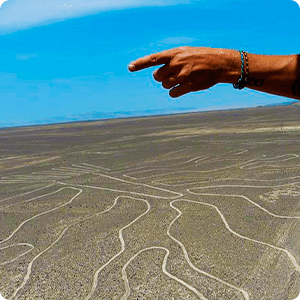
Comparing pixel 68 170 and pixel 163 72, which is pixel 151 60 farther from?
pixel 68 170

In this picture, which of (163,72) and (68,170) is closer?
(163,72)

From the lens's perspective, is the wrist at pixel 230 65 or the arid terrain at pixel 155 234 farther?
the arid terrain at pixel 155 234

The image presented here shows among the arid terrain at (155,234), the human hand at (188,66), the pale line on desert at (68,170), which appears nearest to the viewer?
the human hand at (188,66)

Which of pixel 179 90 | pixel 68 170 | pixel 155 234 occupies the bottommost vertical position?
pixel 68 170

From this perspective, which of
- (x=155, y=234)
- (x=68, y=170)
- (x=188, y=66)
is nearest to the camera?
(x=188, y=66)

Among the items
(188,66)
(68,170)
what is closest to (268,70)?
(188,66)

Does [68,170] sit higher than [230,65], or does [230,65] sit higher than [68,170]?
[230,65]

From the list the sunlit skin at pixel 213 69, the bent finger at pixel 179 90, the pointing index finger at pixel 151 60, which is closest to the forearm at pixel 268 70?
the sunlit skin at pixel 213 69

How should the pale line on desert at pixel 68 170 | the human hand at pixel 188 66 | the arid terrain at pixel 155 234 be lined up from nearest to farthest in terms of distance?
the human hand at pixel 188 66, the arid terrain at pixel 155 234, the pale line on desert at pixel 68 170

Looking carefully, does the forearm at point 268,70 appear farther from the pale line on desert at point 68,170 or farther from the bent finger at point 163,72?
the pale line on desert at point 68,170
